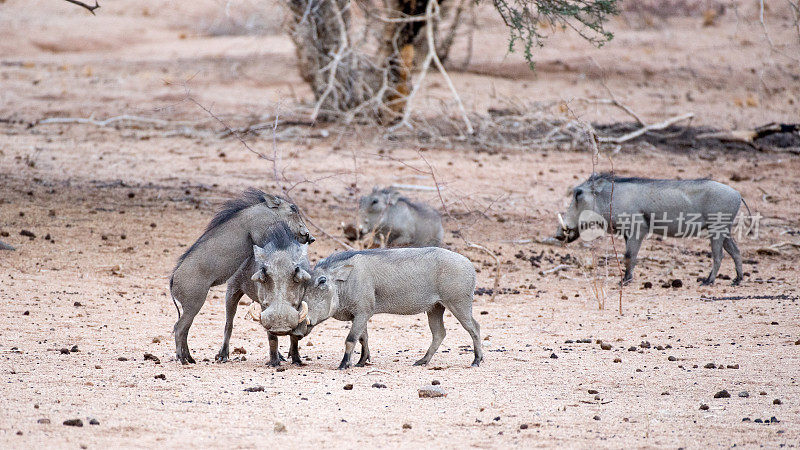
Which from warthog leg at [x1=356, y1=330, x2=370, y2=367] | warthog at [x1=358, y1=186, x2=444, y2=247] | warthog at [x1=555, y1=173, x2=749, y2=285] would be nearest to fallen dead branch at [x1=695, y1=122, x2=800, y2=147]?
warthog at [x1=555, y1=173, x2=749, y2=285]

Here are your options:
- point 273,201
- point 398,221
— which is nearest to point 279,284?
point 273,201

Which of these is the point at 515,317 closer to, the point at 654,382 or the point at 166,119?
the point at 654,382

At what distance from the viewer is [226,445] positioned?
3936 mm

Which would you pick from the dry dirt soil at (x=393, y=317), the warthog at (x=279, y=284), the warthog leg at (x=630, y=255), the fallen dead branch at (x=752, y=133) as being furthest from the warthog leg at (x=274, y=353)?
the fallen dead branch at (x=752, y=133)

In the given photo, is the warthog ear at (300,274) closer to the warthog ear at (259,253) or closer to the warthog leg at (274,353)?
the warthog ear at (259,253)

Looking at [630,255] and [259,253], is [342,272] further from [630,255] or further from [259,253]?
[630,255]

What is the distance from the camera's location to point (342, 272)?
604 centimetres

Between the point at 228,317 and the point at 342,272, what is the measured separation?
0.86 metres

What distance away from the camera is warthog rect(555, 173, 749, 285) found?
963 cm

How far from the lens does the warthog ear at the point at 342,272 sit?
5.98m

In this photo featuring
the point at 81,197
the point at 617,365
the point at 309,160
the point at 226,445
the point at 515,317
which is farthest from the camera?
the point at 309,160

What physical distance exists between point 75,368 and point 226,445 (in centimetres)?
193

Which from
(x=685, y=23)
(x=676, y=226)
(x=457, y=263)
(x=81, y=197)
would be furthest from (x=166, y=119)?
(x=685, y=23)

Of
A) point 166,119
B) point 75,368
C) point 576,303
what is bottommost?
point 166,119
